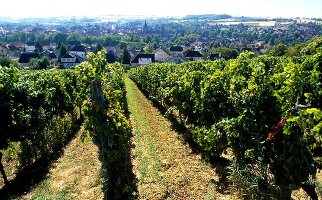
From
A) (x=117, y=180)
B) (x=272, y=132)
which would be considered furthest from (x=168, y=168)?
(x=272, y=132)

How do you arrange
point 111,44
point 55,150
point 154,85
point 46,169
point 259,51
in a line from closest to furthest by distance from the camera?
point 46,169 < point 55,150 < point 154,85 < point 259,51 < point 111,44

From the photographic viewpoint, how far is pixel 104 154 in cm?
1159

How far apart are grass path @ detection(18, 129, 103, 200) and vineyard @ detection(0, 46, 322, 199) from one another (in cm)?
80

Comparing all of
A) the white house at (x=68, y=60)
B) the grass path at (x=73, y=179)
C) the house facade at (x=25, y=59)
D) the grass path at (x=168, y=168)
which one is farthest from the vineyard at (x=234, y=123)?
the house facade at (x=25, y=59)

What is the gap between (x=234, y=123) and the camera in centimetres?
945

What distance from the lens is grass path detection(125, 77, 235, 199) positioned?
11883mm

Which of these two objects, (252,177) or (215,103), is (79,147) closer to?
(215,103)

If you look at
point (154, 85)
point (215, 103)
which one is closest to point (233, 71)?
point (215, 103)

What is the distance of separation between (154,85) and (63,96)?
40.8ft

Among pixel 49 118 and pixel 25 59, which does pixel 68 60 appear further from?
pixel 49 118

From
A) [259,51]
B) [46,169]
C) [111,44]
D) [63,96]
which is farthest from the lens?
[111,44]

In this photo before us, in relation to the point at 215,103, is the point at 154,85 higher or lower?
lower

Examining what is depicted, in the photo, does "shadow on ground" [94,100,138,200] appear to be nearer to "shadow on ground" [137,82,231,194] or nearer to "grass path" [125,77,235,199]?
"grass path" [125,77,235,199]

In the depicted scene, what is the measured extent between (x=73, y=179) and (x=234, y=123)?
731 cm
